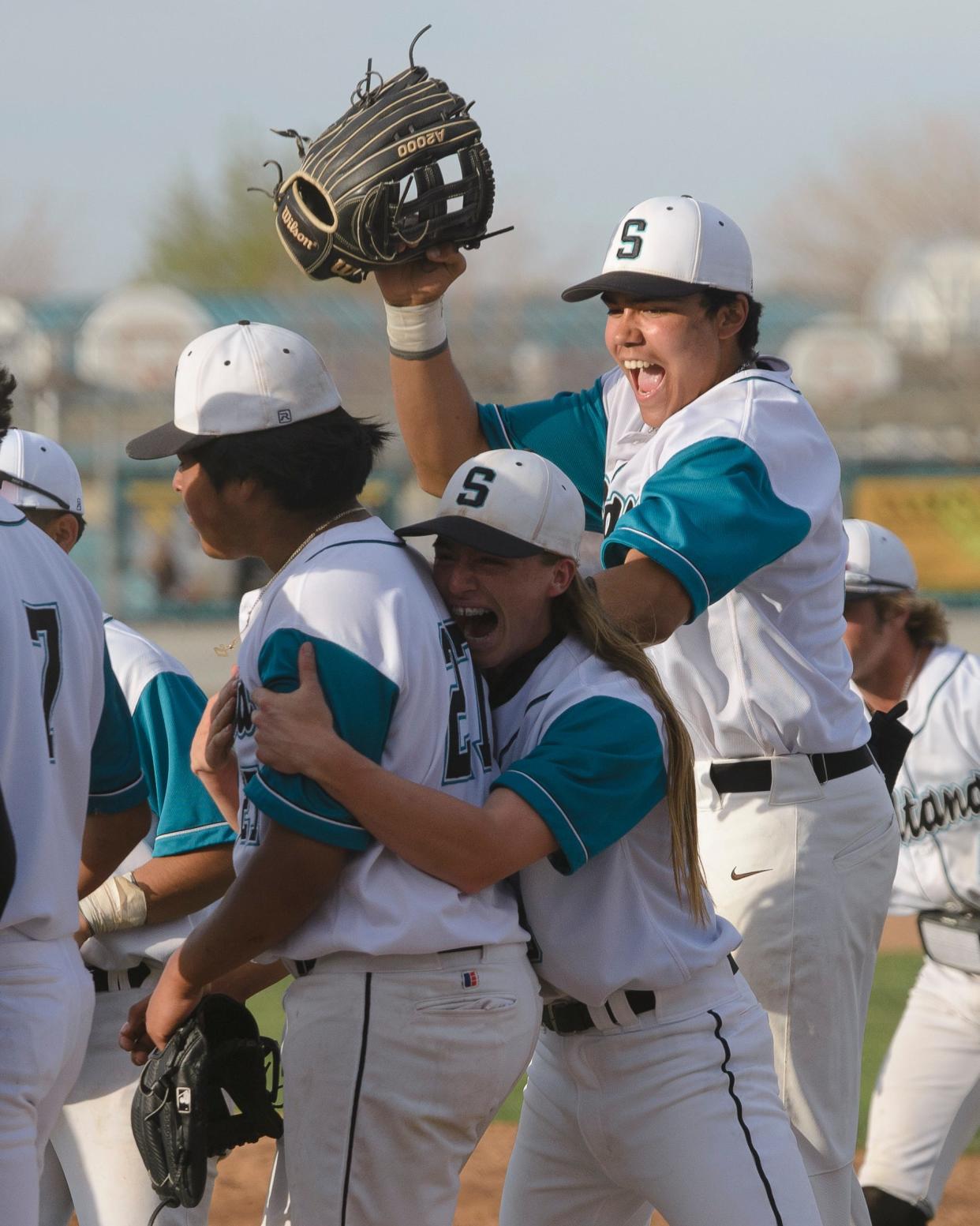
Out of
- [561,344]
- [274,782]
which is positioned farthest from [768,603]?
[561,344]

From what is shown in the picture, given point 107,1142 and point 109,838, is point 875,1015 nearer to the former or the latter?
point 107,1142

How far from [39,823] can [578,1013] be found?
900 millimetres

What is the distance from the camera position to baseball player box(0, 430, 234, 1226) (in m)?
3.05

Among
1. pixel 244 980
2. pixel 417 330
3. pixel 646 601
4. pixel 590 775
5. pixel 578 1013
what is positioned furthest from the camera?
pixel 417 330

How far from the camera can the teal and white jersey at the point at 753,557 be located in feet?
9.02

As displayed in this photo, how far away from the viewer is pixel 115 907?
305 cm

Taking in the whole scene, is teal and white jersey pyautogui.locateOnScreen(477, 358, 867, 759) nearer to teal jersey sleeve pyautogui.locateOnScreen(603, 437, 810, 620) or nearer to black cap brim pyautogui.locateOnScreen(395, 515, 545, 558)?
teal jersey sleeve pyautogui.locateOnScreen(603, 437, 810, 620)

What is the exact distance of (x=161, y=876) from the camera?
10.0 ft

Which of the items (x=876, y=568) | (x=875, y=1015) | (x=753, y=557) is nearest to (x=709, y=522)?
(x=753, y=557)

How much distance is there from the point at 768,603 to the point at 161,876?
1268mm

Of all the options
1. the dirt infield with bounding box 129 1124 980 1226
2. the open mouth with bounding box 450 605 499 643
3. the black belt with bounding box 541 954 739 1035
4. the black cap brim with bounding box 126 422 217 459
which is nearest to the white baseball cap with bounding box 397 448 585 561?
the open mouth with bounding box 450 605 499 643

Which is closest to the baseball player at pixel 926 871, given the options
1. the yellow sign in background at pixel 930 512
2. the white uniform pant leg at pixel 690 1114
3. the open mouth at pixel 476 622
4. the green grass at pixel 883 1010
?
the green grass at pixel 883 1010

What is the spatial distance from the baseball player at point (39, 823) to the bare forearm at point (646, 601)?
852 millimetres

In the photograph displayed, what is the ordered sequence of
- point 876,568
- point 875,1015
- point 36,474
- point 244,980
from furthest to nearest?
point 875,1015, point 876,568, point 36,474, point 244,980
